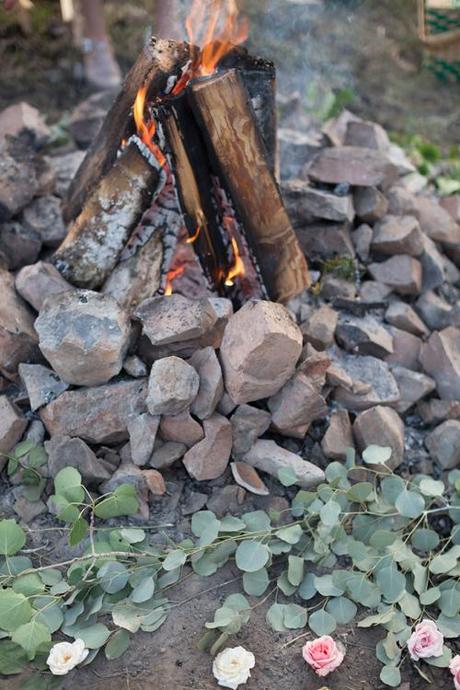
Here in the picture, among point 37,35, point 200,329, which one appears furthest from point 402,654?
point 37,35

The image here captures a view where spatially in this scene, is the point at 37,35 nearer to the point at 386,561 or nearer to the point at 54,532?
the point at 54,532

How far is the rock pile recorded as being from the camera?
2254mm

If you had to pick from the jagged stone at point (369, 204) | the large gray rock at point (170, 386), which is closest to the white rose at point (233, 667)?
the large gray rock at point (170, 386)

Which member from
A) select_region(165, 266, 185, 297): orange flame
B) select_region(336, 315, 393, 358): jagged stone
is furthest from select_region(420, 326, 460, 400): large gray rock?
select_region(165, 266, 185, 297): orange flame

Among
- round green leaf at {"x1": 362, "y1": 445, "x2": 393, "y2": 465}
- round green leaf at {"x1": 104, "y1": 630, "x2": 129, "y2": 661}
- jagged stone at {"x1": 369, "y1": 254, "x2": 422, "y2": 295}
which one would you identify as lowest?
round green leaf at {"x1": 104, "y1": 630, "x2": 129, "y2": 661}

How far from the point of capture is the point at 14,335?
2381mm

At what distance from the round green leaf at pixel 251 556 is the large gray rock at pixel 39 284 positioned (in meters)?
0.93

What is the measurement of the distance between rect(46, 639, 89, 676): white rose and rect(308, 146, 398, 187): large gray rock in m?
1.85

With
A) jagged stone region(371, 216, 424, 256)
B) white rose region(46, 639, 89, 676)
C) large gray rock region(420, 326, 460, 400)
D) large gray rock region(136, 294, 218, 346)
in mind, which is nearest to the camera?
white rose region(46, 639, 89, 676)

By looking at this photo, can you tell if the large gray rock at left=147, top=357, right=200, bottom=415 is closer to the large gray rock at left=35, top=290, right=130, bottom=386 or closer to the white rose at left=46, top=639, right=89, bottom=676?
the large gray rock at left=35, top=290, right=130, bottom=386

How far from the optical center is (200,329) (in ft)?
7.51

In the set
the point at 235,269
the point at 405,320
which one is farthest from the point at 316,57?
the point at 235,269

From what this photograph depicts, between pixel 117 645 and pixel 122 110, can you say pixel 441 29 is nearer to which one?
pixel 122 110

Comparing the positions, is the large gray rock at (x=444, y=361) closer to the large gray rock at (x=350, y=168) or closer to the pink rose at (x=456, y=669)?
the large gray rock at (x=350, y=168)
